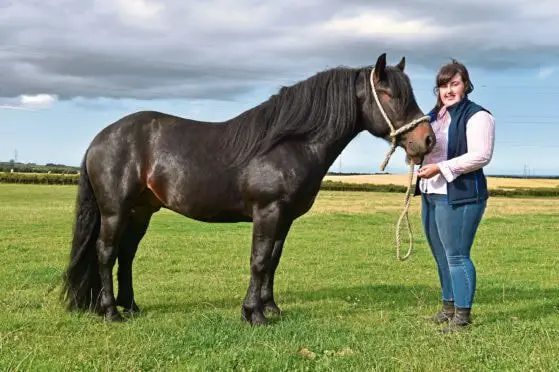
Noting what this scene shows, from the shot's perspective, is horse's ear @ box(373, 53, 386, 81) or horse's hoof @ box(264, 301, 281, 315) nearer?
horse's ear @ box(373, 53, 386, 81)

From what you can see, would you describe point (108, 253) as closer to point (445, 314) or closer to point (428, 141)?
point (428, 141)

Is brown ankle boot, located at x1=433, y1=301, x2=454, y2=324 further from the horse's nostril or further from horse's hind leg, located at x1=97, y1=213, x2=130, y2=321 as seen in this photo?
horse's hind leg, located at x1=97, y1=213, x2=130, y2=321

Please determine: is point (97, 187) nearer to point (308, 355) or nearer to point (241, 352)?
point (241, 352)

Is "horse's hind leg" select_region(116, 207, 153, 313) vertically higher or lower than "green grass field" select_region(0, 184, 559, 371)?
higher

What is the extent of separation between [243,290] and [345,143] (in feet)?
10.5

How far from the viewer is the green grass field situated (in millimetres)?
4547

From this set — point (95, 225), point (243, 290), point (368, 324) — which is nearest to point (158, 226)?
point (243, 290)

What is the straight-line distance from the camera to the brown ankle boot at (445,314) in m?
6.04

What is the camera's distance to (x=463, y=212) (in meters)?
5.46

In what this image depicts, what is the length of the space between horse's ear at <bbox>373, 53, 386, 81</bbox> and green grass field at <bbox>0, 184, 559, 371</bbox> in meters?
2.55

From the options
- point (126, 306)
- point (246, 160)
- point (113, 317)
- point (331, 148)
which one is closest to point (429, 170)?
point (331, 148)

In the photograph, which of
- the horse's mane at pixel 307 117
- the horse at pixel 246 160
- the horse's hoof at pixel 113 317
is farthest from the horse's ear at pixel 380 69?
the horse's hoof at pixel 113 317

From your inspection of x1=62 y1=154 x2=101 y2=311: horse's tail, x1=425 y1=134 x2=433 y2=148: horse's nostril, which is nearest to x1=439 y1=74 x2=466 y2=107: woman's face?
x1=425 y1=134 x2=433 y2=148: horse's nostril

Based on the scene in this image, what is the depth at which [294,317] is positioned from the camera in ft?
20.5
